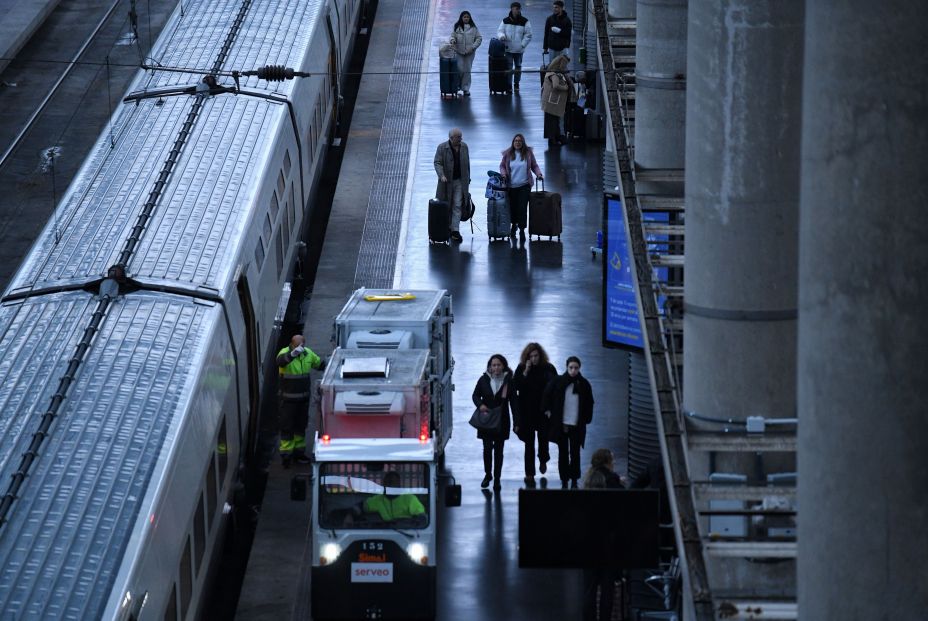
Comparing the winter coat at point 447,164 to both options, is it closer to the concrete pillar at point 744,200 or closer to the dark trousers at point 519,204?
the dark trousers at point 519,204

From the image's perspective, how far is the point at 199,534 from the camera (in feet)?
60.0

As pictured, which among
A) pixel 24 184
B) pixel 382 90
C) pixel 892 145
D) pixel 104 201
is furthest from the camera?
pixel 382 90

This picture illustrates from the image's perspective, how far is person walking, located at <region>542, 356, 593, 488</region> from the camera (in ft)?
72.7

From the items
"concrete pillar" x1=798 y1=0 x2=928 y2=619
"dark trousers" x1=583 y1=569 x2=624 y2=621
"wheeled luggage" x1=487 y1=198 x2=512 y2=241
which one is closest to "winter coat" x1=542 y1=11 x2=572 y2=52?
"wheeled luggage" x1=487 y1=198 x2=512 y2=241

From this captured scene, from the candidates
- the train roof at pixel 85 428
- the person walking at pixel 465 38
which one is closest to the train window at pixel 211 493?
the train roof at pixel 85 428

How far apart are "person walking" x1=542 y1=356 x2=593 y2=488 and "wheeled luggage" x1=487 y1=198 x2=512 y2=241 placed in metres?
10.6

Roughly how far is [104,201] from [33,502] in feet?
26.4

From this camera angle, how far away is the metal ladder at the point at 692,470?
425 inches

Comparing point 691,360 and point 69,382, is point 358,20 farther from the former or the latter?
point 691,360

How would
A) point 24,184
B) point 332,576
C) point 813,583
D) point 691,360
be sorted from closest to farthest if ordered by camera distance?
point 813,583 < point 691,360 < point 332,576 < point 24,184

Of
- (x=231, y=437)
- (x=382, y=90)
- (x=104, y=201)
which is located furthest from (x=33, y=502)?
(x=382, y=90)

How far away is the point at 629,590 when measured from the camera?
59.8ft

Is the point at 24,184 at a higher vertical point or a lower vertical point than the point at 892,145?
higher

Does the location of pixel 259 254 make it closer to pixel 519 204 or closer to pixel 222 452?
pixel 222 452
